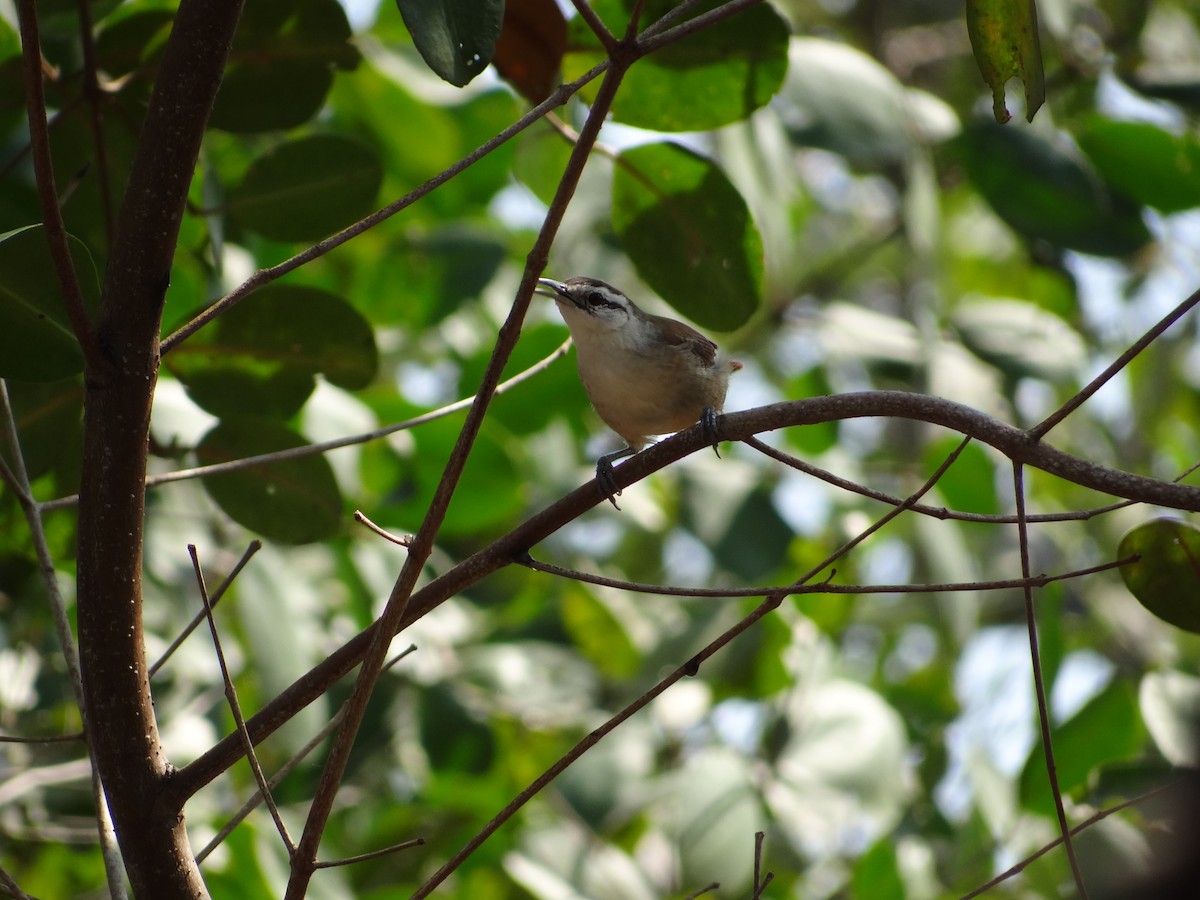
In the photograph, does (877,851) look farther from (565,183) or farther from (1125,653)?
(1125,653)

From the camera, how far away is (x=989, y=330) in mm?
3850

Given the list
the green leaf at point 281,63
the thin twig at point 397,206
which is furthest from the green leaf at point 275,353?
the thin twig at point 397,206

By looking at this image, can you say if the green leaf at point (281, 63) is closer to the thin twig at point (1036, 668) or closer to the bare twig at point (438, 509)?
the bare twig at point (438, 509)

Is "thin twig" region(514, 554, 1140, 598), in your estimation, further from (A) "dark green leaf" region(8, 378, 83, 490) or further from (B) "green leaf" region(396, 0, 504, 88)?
(A) "dark green leaf" region(8, 378, 83, 490)

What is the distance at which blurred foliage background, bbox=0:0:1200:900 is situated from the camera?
2258 millimetres

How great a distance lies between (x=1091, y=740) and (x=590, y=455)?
9.12 feet

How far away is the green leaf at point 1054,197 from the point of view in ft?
10.9

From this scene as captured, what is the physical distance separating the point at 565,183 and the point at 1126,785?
2.21 m

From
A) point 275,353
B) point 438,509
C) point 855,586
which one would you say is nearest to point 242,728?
point 438,509

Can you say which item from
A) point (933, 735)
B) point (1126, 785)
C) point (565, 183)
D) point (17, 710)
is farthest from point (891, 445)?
point (565, 183)

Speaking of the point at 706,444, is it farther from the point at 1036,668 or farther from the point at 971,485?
the point at 971,485

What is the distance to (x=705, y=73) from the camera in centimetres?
223

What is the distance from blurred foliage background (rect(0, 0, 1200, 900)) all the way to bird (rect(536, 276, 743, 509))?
0.22 metres

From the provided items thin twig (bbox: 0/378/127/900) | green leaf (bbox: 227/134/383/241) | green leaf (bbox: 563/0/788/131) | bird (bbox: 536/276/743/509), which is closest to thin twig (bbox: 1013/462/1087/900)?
green leaf (bbox: 563/0/788/131)
